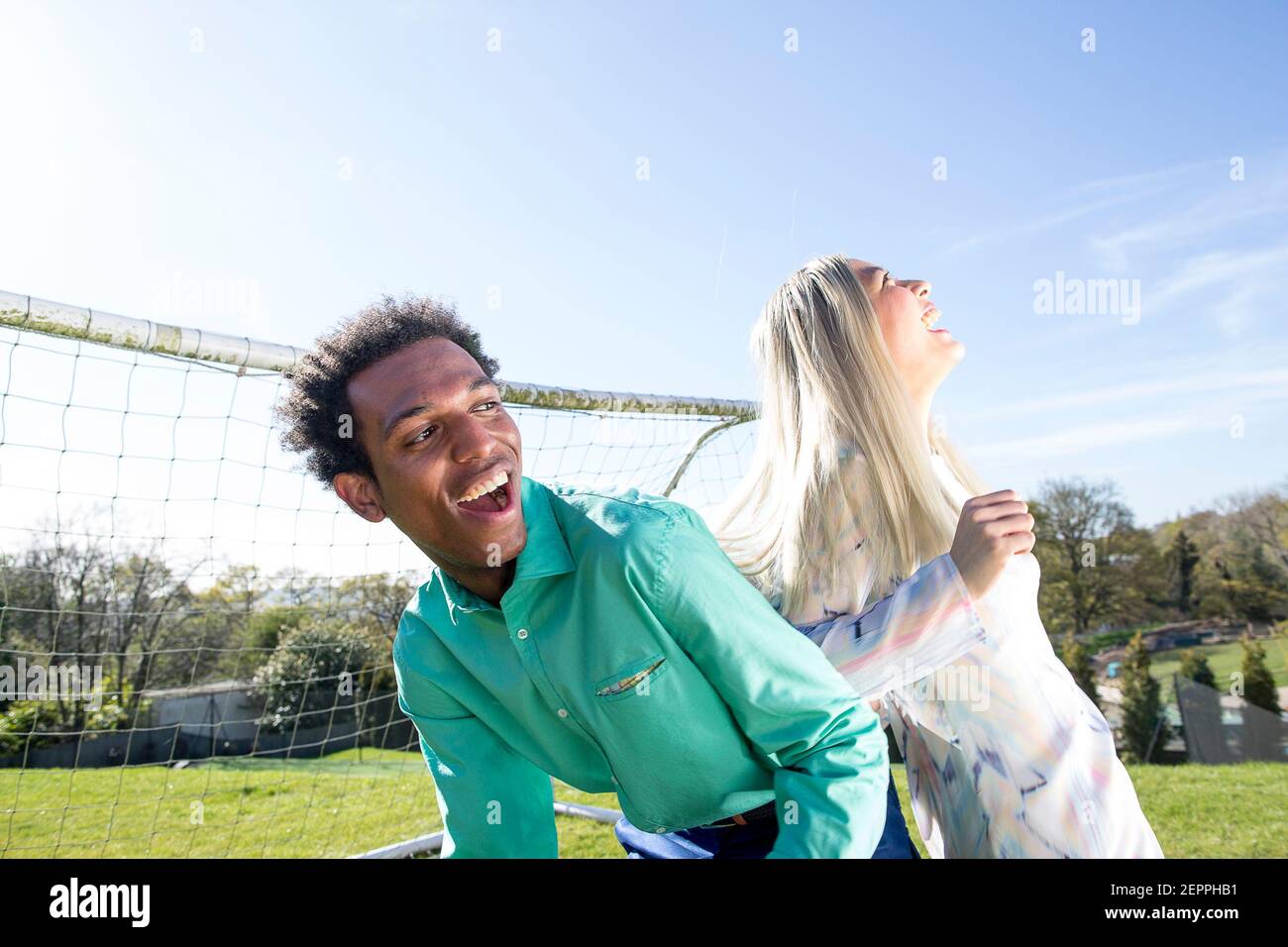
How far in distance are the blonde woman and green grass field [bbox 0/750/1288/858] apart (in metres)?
3.46

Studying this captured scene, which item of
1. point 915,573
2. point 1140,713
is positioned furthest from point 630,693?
point 1140,713

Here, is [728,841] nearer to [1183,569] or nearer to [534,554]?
[534,554]

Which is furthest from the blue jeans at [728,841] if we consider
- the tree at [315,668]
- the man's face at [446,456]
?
the tree at [315,668]

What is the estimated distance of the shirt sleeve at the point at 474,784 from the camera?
6.24 feet

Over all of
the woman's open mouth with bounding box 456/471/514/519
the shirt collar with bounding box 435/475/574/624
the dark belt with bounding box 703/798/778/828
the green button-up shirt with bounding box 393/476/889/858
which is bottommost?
the dark belt with bounding box 703/798/778/828

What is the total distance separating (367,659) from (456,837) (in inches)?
439

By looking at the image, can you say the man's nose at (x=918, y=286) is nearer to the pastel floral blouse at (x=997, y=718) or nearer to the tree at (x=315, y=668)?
the pastel floral blouse at (x=997, y=718)

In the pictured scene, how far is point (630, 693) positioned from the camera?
1611 mm

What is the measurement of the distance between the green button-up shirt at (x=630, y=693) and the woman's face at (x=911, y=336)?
3.58 feet

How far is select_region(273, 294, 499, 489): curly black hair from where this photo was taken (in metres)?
1.83

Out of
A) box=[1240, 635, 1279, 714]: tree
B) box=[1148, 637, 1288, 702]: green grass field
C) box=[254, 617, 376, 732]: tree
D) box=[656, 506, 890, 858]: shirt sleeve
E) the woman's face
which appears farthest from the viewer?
box=[1148, 637, 1288, 702]: green grass field

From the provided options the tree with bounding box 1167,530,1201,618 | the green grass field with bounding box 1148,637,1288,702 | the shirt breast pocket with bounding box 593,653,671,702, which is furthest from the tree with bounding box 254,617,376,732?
the tree with bounding box 1167,530,1201,618

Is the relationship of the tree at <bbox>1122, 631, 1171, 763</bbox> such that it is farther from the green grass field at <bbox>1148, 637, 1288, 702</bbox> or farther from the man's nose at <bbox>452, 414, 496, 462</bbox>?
the man's nose at <bbox>452, 414, 496, 462</bbox>
